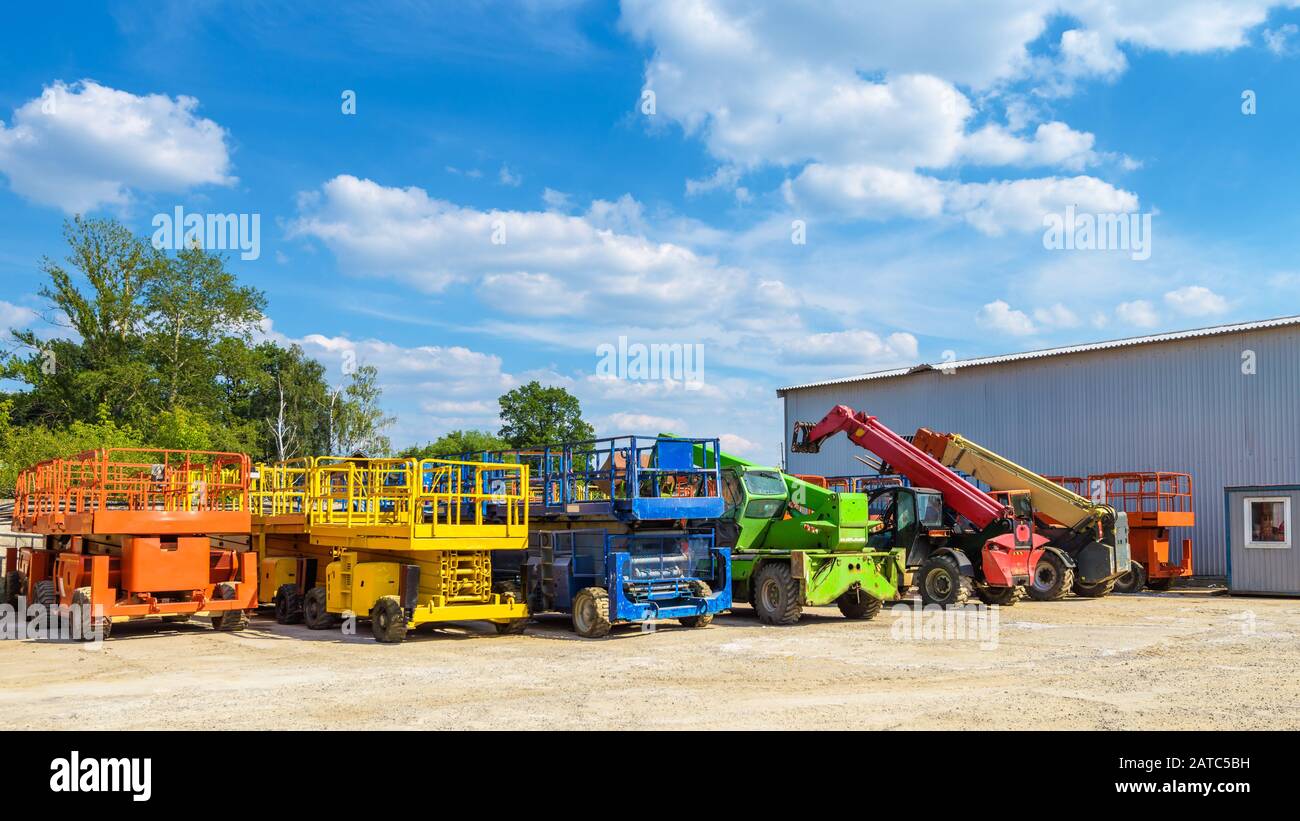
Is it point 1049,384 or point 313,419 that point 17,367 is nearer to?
point 313,419

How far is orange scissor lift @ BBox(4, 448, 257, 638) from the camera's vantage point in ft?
51.4

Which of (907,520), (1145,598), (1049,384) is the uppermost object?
(1049,384)

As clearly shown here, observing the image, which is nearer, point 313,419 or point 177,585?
point 177,585

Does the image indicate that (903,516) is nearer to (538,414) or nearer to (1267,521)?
(1267,521)

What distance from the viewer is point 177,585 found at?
16.0 meters

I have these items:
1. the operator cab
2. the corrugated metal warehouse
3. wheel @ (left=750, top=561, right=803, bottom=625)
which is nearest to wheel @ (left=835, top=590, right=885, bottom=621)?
wheel @ (left=750, top=561, right=803, bottom=625)

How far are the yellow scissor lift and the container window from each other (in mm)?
18096

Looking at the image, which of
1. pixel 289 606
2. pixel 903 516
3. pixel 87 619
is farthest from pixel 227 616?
pixel 903 516

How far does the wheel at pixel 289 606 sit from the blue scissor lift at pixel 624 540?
3.57 meters

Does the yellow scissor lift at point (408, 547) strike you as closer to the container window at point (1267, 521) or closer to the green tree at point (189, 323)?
the container window at point (1267, 521)

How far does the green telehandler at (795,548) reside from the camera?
57.6 ft
